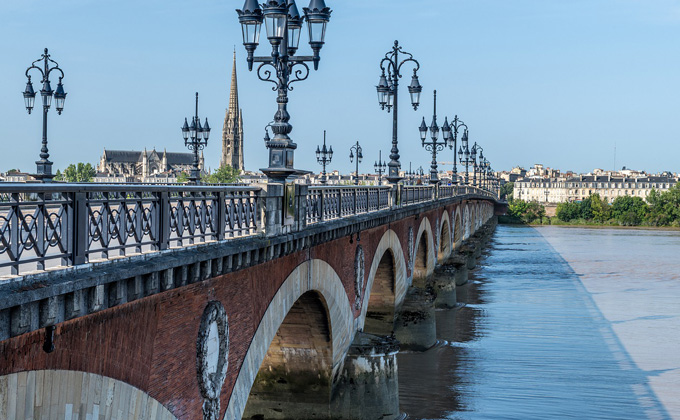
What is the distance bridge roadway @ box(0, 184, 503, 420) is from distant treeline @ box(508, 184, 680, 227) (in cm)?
13273

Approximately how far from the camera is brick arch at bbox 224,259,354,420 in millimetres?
12672

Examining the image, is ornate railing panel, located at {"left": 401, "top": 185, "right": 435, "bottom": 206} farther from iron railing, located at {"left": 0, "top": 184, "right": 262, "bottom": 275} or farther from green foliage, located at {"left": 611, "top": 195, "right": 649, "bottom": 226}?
green foliage, located at {"left": 611, "top": 195, "right": 649, "bottom": 226}

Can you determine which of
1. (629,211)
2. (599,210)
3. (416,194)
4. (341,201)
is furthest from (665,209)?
(341,201)

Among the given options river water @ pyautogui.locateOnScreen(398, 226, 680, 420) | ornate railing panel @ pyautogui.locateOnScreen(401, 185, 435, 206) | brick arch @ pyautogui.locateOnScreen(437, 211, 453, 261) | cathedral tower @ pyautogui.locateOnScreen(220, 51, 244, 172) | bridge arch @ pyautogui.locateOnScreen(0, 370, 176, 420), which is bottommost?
river water @ pyautogui.locateOnScreen(398, 226, 680, 420)

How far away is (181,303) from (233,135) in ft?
360

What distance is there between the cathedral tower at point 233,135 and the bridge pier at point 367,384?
268 feet

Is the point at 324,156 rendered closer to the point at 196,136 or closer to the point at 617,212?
the point at 196,136

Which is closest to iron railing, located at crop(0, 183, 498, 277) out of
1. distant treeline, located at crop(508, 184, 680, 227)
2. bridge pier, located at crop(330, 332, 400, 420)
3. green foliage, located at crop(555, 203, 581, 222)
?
bridge pier, located at crop(330, 332, 400, 420)

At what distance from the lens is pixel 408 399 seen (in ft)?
86.3

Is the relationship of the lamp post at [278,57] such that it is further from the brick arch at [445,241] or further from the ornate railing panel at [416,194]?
the brick arch at [445,241]

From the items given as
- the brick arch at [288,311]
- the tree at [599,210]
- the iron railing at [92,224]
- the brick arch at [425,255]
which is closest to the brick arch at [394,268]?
the brick arch at [288,311]

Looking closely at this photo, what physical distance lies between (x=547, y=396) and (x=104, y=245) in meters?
19.9

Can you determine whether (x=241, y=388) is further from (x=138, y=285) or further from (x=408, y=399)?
(x=408, y=399)

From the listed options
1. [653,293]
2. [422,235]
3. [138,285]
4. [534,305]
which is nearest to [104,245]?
[138,285]
